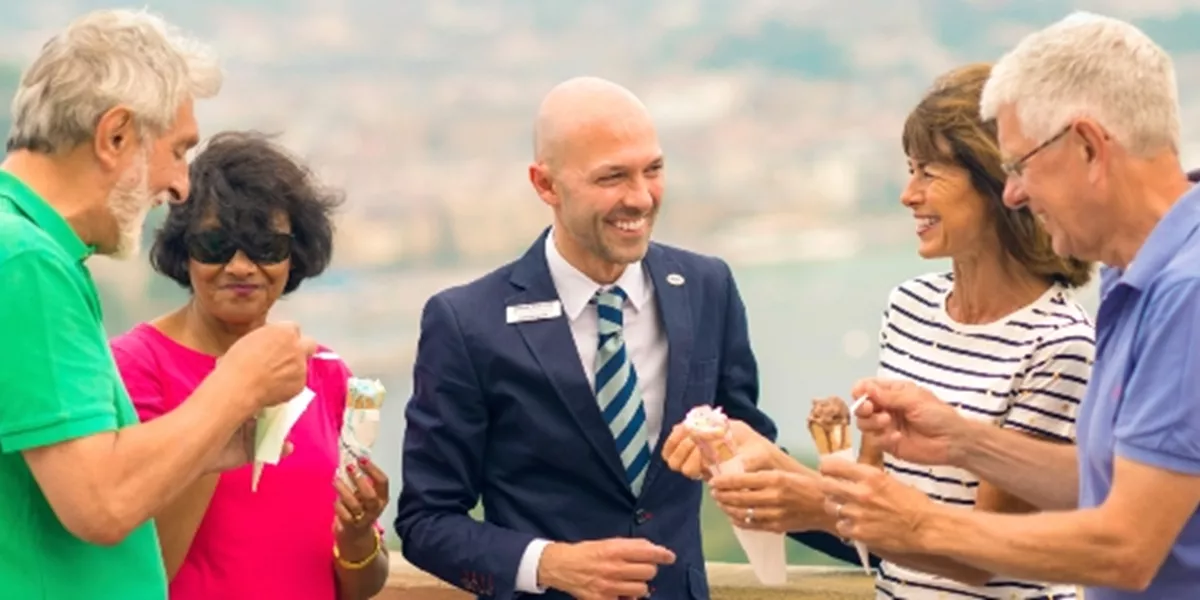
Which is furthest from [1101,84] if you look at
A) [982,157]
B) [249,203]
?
[249,203]

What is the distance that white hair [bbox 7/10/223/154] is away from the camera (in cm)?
218

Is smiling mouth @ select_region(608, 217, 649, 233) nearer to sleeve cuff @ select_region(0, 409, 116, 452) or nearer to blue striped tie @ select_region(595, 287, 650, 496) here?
blue striped tie @ select_region(595, 287, 650, 496)

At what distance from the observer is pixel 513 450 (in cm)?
288

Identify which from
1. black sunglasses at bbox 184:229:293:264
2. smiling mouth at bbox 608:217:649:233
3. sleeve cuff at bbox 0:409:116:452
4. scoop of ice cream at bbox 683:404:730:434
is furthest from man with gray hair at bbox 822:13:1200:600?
black sunglasses at bbox 184:229:293:264

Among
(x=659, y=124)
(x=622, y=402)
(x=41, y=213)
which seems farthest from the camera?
(x=659, y=124)

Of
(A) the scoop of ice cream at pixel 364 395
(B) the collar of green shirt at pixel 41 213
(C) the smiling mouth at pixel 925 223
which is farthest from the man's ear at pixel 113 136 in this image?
(C) the smiling mouth at pixel 925 223

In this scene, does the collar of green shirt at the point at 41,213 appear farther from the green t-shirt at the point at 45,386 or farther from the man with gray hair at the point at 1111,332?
the man with gray hair at the point at 1111,332

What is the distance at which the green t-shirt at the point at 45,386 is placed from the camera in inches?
79.3

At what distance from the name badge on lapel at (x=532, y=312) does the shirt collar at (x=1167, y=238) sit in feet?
3.82

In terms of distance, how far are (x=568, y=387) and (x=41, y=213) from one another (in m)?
1.07

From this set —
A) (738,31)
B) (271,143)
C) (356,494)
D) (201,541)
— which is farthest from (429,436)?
(738,31)

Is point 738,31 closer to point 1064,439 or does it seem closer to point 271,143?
point 271,143

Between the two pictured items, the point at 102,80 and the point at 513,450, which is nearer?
the point at 102,80

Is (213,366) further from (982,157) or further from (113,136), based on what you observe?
(982,157)
